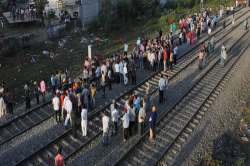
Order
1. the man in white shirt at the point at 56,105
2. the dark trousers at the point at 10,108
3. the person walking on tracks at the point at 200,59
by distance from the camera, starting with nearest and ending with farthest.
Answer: the man in white shirt at the point at 56,105, the dark trousers at the point at 10,108, the person walking on tracks at the point at 200,59

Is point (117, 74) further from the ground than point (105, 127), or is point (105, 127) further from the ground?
point (117, 74)

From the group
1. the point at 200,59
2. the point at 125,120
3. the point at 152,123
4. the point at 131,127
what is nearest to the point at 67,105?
the point at 125,120

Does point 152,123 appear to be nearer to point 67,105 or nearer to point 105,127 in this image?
point 105,127

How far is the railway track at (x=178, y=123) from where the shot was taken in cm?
1655

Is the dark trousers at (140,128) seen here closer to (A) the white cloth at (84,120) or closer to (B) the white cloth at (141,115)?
(B) the white cloth at (141,115)

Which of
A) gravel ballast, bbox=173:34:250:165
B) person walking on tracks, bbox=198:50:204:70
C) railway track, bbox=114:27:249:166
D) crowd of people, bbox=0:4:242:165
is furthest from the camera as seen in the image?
person walking on tracks, bbox=198:50:204:70

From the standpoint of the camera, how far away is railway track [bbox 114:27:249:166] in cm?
1655

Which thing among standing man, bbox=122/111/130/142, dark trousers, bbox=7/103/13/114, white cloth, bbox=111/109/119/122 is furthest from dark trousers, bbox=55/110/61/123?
standing man, bbox=122/111/130/142

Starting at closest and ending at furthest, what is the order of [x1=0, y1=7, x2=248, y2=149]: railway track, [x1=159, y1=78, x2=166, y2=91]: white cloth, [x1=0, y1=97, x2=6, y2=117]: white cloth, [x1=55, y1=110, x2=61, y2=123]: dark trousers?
[x1=0, y1=7, x2=248, y2=149]: railway track → [x1=55, y1=110, x2=61, y2=123]: dark trousers → [x1=0, y1=97, x2=6, y2=117]: white cloth → [x1=159, y1=78, x2=166, y2=91]: white cloth

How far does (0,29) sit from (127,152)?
823 inches

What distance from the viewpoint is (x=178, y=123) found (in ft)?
63.9

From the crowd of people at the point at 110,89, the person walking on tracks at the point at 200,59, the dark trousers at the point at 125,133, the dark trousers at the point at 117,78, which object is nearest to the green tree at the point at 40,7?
the crowd of people at the point at 110,89

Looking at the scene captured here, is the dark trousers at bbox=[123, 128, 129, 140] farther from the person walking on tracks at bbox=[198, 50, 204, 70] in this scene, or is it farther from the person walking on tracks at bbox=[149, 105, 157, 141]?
the person walking on tracks at bbox=[198, 50, 204, 70]

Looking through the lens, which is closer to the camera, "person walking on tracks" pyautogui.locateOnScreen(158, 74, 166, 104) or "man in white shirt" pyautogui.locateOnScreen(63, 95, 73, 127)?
"man in white shirt" pyautogui.locateOnScreen(63, 95, 73, 127)
